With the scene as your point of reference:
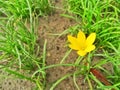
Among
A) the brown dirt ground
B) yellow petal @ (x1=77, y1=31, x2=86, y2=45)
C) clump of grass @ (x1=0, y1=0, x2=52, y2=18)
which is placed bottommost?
the brown dirt ground

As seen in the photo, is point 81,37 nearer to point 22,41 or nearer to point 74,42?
point 74,42

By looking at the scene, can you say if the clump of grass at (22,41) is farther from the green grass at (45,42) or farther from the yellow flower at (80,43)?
the yellow flower at (80,43)

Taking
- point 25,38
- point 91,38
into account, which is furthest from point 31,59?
point 91,38

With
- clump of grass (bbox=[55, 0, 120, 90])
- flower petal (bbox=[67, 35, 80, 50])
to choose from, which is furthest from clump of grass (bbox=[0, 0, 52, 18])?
flower petal (bbox=[67, 35, 80, 50])

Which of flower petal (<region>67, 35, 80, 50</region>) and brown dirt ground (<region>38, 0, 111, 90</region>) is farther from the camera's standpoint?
brown dirt ground (<region>38, 0, 111, 90</region>)

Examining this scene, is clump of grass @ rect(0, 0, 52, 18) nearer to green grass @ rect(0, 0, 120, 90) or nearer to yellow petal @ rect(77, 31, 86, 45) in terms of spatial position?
green grass @ rect(0, 0, 120, 90)

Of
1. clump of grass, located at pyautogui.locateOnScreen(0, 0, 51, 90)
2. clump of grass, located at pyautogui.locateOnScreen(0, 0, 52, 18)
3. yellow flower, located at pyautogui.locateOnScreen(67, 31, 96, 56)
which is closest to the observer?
yellow flower, located at pyautogui.locateOnScreen(67, 31, 96, 56)

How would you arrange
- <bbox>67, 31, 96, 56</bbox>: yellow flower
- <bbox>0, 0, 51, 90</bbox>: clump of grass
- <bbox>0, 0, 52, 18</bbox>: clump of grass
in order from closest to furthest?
<bbox>67, 31, 96, 56</bbox>: yellow flower, <bbox>0, 0, 51, 90</bbox>: clump of grass, <bbox>0, 0, 52, 18</bbox>: clump of grass
